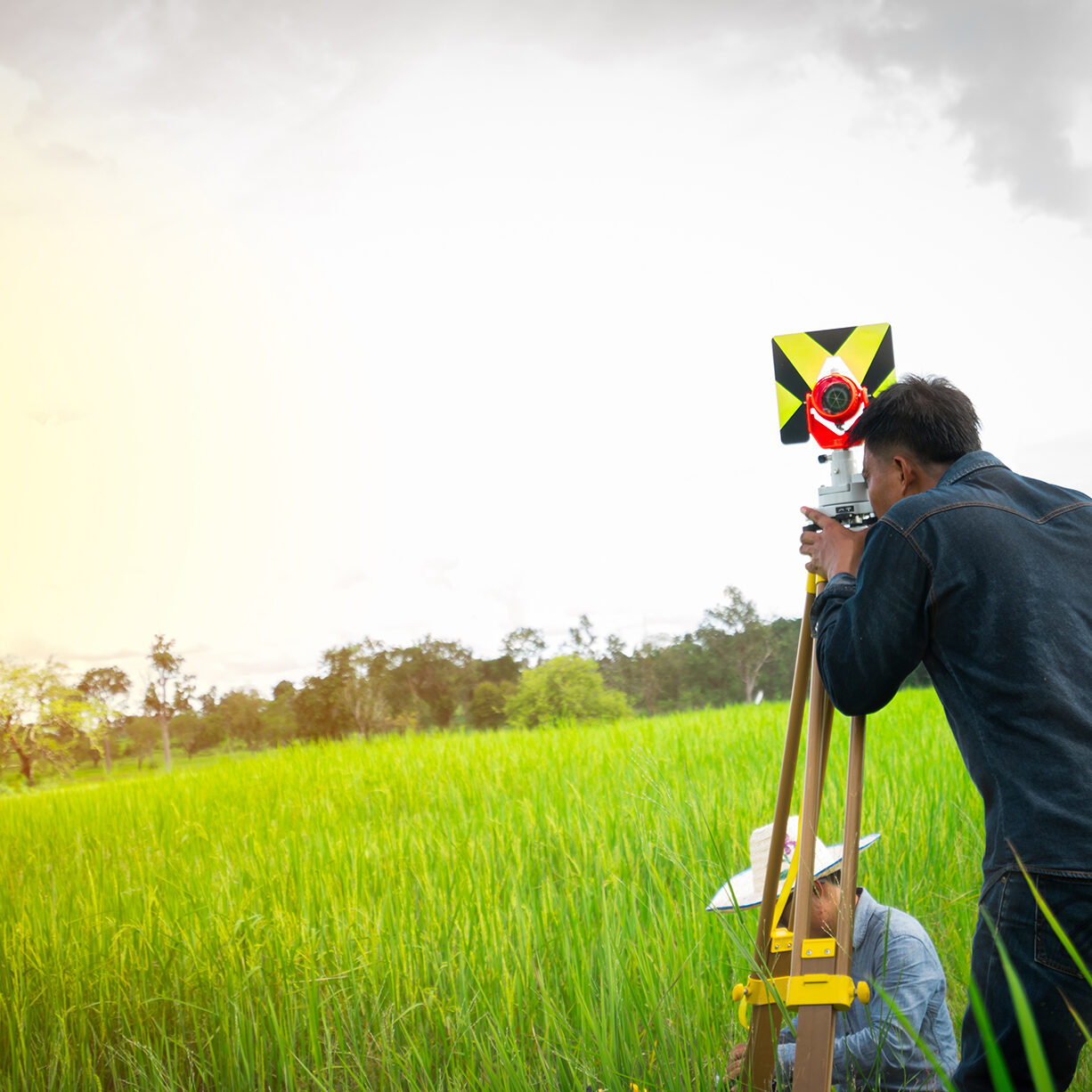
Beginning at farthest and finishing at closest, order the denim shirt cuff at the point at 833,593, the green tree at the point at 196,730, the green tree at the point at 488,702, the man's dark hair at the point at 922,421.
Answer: the green tree at the point at 488,702 → the green tree at the point at 196,730 → the man's dark hair at the point at 922,421 → the denim shirt cuff at the point at 833,593

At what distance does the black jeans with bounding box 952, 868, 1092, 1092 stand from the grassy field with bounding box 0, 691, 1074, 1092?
514 millimetres

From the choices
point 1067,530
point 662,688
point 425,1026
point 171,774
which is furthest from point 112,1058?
point 662,688

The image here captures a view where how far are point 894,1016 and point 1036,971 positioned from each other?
0.84m

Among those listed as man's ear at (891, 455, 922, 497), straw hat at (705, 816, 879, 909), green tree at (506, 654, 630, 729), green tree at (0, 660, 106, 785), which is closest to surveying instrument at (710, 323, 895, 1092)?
man's ear at (891, 455, 922, 497)

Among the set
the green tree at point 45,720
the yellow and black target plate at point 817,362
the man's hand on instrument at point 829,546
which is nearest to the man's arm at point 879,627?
the man's hand on instrument at point 829,546

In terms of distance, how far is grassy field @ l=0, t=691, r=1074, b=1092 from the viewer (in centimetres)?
259

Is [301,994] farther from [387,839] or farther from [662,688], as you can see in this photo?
[662,688]

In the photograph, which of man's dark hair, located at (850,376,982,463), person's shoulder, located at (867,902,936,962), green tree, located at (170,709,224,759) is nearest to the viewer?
man's dark hair, located at (850,376,982,463)

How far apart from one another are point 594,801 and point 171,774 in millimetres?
8536

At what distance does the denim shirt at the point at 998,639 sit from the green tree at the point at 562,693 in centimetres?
1967

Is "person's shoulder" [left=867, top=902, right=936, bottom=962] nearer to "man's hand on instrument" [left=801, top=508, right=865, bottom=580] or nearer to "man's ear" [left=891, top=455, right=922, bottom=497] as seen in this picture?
"man's hand on instrument" [left=801, top=508, right=865, bottom=580]

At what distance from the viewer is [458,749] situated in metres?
8.92

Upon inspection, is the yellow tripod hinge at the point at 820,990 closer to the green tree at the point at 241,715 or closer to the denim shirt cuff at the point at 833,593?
the denim shirt cuff at the point at 833,593

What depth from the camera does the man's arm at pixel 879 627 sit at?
5.65 ft
